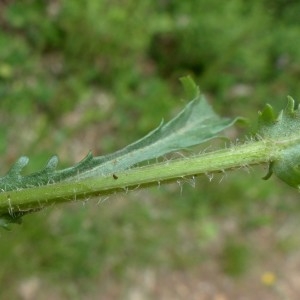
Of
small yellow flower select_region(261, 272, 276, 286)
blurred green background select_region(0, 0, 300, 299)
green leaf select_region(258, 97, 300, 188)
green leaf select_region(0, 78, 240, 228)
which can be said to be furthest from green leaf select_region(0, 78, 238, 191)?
small yellow flower select_region(261, 272, 276, 286)

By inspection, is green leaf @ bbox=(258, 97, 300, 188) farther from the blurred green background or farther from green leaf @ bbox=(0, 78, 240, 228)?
the blurred green background

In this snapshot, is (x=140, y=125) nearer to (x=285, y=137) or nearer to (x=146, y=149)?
(x=146, y=149)

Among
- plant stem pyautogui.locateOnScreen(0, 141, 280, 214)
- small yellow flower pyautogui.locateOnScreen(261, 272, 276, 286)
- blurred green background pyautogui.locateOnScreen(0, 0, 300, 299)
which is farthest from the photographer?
small yellow flower pyautogui.locateOnScreen(261, 272, 276, 286)

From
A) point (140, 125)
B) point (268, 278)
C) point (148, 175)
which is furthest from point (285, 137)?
point (268, 278)

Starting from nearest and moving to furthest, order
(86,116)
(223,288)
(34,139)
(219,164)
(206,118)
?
(219,164) < (206,118) < (34,139) < (86,116) < (223,288)

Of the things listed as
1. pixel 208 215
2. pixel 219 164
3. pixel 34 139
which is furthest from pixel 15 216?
pixel 208 215

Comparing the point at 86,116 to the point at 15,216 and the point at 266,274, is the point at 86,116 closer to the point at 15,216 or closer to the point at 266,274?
the point at 266,274

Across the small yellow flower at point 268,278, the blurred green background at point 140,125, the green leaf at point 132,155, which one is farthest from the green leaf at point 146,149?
the small yellow flower at point 268,278
